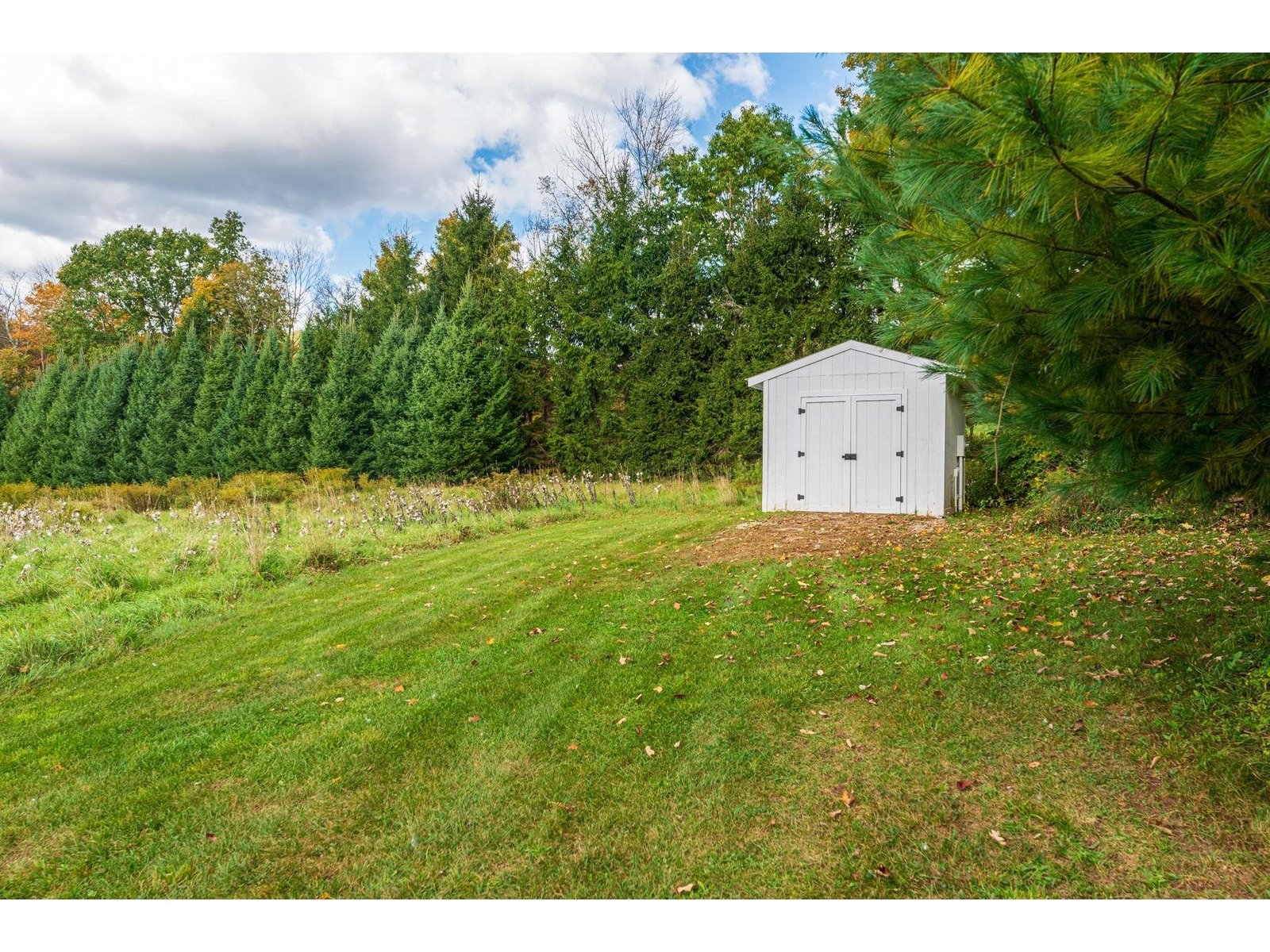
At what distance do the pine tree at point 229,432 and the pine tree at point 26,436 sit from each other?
641 centimetres

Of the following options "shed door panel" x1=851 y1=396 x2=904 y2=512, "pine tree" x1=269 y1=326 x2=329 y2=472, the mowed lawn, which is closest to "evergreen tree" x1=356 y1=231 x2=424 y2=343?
"pine tree" x1=269 y1=326 x2=329 y2=472

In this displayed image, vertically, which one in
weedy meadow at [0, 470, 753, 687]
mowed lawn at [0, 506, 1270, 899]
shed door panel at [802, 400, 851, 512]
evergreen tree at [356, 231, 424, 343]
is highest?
evergreen tree at [356, 231, 424, 343]

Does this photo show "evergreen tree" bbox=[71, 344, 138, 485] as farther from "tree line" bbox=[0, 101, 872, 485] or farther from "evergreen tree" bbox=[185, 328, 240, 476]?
"evergreen tree" bbox=[185, 328, 240, 476]

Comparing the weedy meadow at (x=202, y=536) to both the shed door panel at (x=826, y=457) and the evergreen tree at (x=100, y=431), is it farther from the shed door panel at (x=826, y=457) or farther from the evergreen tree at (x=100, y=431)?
the evergreen tree at (x=100, y=431)

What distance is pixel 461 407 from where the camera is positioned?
639 inches

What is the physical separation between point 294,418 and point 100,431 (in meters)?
6.28

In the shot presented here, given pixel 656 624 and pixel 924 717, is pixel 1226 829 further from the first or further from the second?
pixel 656 624

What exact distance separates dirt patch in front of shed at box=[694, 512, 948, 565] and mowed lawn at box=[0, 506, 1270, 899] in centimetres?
135

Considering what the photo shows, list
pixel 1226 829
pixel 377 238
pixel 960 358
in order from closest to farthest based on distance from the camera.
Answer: pixel 1226 829, pixel 960 358, pixel 377 238

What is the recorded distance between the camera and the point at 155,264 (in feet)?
69.4

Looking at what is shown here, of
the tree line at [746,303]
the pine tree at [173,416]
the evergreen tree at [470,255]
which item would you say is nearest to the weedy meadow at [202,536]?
the tree line at [746,303]

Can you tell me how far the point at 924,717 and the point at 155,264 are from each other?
85.5 feet

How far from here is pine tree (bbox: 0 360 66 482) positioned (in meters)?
19.2
